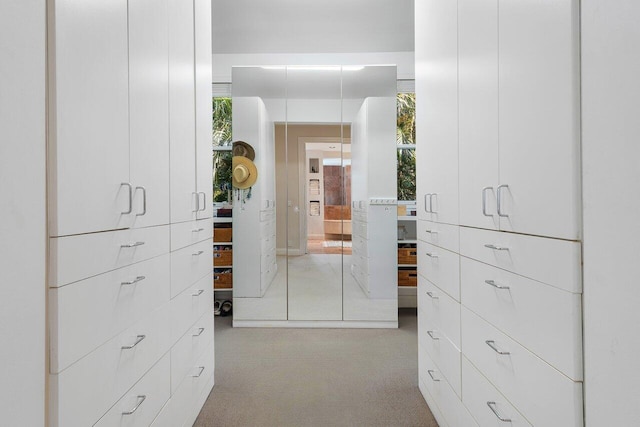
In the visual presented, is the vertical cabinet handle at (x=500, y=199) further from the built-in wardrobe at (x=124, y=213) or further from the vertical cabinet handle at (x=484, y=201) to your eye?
the built-in wardrobe at (x=124, y=213)

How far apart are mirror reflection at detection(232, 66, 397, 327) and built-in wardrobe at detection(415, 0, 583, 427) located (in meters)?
1.63

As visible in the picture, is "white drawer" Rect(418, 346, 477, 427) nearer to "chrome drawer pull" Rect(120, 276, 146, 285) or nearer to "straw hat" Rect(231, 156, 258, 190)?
"chrome drawer pull" Rect(120, 276, 146, 285)

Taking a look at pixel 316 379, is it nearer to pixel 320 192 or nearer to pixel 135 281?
pixel 135 281

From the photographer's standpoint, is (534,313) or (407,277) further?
(407,277)

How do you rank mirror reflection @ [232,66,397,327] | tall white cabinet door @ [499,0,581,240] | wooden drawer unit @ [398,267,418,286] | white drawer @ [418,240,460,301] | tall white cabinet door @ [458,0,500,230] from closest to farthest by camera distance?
tall white cabinet door @ [499,0,581,240], tall white cabinet door @ [458,0,500,230], white drawer @ [418,240,460,301], mirror reflection @ [232,66,397,327], wooden drawer unit @ [398,267,418,286]

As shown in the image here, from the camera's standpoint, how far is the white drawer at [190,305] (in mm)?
1833

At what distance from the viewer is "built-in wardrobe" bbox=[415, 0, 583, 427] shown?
99 cm

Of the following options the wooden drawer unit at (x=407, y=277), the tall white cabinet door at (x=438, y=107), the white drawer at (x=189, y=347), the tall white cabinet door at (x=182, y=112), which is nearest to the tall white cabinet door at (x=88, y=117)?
the tall white cabinet door at (x=182, y=112)

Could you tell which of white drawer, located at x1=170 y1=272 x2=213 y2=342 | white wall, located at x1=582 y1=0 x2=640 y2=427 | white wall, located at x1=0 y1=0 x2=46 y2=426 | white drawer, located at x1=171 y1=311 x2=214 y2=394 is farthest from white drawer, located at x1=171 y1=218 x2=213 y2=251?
white wall, located at x1=582 y1=0 x2=640 y2=427

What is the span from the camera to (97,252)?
1.17 metres

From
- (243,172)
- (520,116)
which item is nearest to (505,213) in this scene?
(520,116)

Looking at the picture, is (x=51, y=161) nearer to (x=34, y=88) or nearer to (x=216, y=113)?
(x=34, y=88)

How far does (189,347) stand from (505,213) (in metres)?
1.60

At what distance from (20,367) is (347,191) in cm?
317
